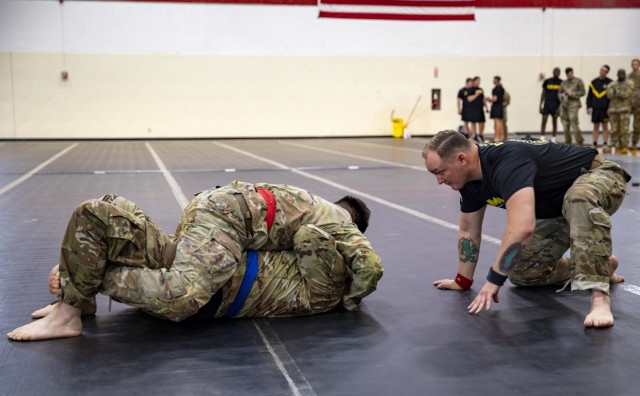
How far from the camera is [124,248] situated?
10.7ft

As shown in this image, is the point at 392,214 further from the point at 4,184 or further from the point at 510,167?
the point at 4,184

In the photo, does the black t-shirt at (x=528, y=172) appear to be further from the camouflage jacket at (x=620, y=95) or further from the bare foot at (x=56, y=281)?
the camouflage jacket at (x=620, y=95)

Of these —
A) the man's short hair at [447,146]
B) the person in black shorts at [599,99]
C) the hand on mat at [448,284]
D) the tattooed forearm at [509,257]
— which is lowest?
the hand on mat at [448,284]

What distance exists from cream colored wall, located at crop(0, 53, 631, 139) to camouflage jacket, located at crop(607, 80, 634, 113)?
335 inches

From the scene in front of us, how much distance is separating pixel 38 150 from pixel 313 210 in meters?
14.3

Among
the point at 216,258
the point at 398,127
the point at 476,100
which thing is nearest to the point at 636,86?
the point at 476,100

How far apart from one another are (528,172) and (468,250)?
0.67 meters

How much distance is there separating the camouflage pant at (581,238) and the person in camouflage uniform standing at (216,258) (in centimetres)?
100

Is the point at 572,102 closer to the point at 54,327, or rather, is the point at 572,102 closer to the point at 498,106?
the point at 498,106

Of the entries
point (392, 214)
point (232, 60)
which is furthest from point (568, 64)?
point (392, 214)

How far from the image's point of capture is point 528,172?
11.5 ft

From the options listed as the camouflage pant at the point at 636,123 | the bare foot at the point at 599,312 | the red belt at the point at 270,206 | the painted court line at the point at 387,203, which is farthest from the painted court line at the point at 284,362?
the camouflage pant at the point at 636,123

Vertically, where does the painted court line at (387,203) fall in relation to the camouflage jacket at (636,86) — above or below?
below

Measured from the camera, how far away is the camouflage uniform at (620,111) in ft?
48.2
